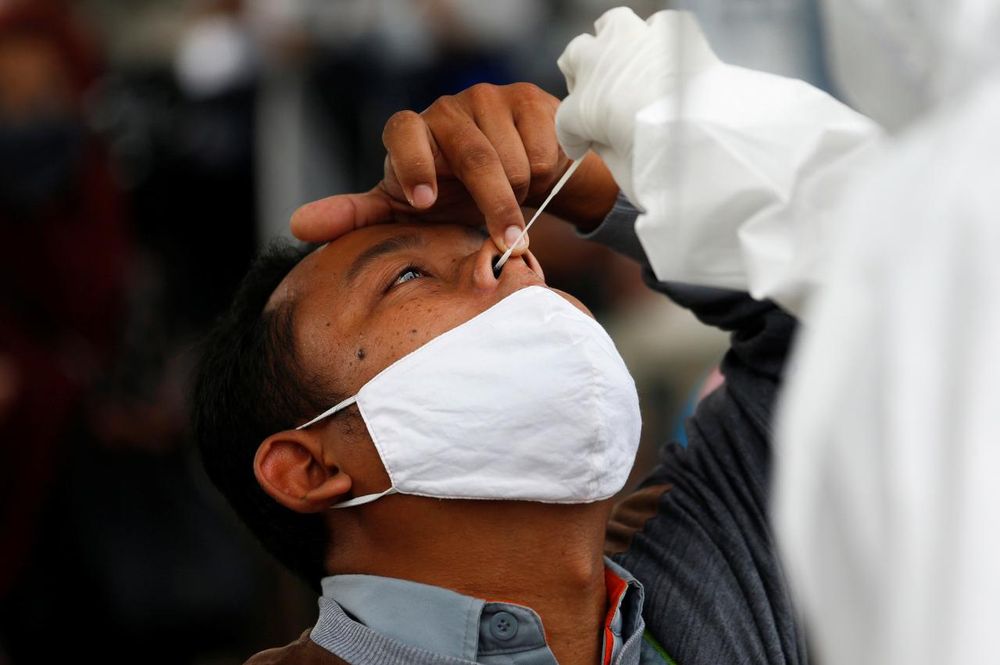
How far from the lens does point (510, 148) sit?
207 centimetres

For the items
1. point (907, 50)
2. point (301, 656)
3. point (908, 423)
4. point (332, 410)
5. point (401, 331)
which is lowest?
point (301, 656)

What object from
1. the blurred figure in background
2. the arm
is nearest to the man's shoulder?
the arm

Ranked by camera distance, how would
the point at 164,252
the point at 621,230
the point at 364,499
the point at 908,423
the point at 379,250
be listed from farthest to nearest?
the point at 164,252, the point at 621,230, the point at 379,250, the point at 364,499, the point at 908,423

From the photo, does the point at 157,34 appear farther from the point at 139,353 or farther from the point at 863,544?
the point at 863,544

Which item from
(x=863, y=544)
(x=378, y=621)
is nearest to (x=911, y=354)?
(x=863, y=544)

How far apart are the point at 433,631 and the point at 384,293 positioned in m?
0.50

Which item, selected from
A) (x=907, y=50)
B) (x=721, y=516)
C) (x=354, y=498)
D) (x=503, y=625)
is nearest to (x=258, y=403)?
(x=354, y=498)

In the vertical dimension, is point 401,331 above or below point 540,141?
below

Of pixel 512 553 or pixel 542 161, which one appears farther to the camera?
pixel 542 161

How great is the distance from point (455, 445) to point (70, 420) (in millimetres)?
2683

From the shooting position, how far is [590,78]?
1.98m

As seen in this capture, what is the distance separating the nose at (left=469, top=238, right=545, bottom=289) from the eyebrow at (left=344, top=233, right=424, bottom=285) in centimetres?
11

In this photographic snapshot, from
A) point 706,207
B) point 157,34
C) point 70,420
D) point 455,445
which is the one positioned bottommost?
point 70,420

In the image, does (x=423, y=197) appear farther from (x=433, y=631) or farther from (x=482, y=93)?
(x=433, y=631)
